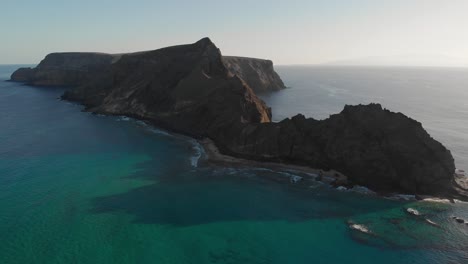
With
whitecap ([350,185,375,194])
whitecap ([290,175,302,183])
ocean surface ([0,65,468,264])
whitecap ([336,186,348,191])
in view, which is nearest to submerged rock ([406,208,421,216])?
ocean surface ([0,65,468,264])

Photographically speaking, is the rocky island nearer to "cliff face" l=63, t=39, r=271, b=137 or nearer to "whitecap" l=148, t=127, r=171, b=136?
"cliff face" l=63, t=39, r=271, b=137

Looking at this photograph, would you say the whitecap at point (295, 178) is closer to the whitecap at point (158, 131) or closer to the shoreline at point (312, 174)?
the shoreline at point (312, 174)

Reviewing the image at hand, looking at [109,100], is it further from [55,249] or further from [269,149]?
[55,249]

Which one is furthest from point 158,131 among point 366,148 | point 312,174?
point 366,148

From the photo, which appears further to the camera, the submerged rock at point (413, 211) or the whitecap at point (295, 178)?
the whitecap at point (295, 178)

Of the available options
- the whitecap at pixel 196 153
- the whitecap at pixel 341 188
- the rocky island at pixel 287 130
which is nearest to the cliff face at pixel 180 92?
the rocky island at pixel 287 130

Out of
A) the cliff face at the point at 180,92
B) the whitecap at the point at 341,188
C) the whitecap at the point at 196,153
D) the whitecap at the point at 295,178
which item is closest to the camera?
the whitecap at the point at 341,188
